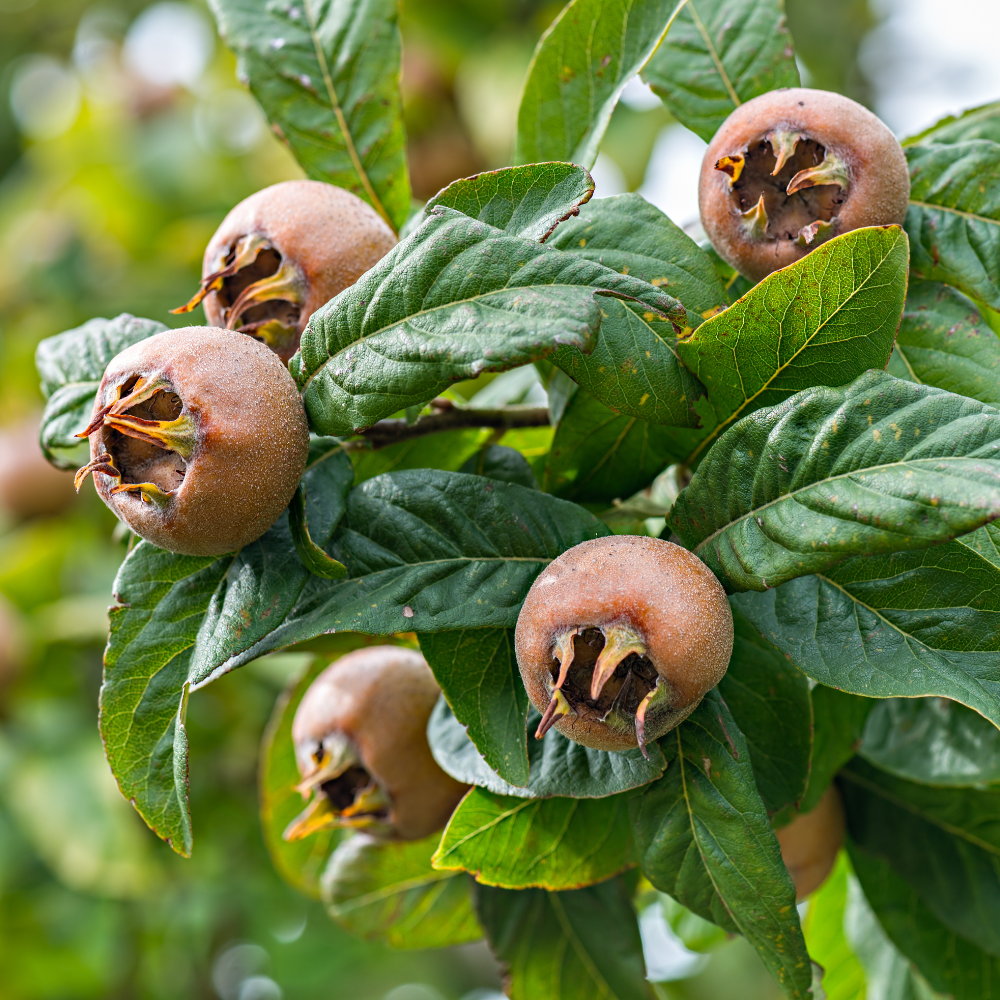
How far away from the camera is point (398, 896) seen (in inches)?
75.0

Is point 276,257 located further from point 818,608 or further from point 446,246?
point 818,608

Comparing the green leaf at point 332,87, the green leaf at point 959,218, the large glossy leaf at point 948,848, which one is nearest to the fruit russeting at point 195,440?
the green leaf at point 332,87

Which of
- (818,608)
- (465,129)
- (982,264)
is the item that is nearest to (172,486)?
(818,608)

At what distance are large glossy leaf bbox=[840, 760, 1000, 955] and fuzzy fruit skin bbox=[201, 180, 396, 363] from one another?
1168 mm

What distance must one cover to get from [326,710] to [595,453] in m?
0.57

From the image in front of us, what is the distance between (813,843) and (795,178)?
1.01 m

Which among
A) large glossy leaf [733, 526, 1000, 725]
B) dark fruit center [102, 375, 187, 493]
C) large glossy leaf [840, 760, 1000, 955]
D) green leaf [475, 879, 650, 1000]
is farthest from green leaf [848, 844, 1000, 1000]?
dark fruit center [102, 375, 187, 493]

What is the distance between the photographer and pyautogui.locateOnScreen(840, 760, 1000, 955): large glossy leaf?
158 centimetres

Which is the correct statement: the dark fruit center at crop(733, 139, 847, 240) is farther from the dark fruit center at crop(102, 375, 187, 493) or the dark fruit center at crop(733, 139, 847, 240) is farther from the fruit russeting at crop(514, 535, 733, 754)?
the dark fruit center at crop(102, 375, 187, 493)

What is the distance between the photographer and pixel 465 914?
1929 millimetres

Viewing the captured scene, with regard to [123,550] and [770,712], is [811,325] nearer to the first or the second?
[770,712]

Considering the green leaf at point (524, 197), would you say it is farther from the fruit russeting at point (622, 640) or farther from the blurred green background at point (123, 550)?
the blurred green background at point (123, 550)

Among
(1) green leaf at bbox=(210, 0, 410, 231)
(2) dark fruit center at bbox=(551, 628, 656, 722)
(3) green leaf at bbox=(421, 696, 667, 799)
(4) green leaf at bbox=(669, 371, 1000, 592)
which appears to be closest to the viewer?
(4) green leaf at bbox=(669, 371, 1000, 592)

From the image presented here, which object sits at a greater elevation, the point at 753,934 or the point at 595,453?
the point at 595,453
